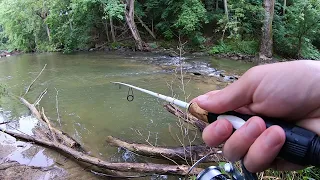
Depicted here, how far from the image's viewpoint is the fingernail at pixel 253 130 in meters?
1.08

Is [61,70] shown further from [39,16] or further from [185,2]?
[39,16]

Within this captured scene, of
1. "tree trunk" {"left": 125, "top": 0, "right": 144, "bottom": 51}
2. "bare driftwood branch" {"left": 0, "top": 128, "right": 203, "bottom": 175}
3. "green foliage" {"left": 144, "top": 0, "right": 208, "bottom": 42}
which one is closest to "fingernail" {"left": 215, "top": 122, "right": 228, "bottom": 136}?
"bare driftwood branch" {"left": 0, "top": 128, "right": 203, "bottom": 175}

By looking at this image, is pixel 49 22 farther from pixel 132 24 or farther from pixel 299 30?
pixel 299 30

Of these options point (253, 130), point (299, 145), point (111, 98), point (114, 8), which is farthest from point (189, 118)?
point (114, 8)

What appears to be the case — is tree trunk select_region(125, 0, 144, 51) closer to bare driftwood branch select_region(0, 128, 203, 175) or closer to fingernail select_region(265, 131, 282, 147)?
bare driftwood branch select_region(0, 128, 203, 175)

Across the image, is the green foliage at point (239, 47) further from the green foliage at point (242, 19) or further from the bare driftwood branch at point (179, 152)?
the bare driftwood branch at point (179, 152)

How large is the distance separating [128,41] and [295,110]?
18.0m

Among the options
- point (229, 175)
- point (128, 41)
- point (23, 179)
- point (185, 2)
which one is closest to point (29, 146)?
point (23, 179)

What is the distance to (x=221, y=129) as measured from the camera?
1157 millimetres

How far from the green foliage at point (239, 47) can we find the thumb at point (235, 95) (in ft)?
46.1

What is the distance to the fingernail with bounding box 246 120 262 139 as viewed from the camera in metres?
1.08

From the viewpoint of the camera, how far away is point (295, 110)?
1.20 meters

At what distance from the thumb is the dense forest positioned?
12762 millimetres

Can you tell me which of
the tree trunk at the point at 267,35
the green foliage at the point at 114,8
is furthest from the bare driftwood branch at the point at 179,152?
the green foliage at the point at 114,8
